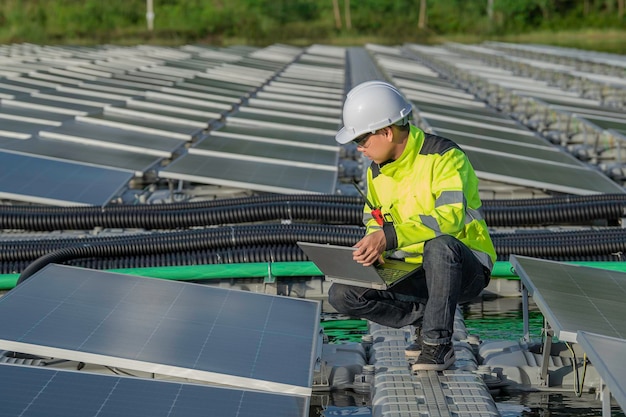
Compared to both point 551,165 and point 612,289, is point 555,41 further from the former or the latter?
point 612,289

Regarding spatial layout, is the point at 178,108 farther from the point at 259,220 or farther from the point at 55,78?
the point at 259,220

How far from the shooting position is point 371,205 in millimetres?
5648

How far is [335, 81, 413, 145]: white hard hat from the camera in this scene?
17.7 feet

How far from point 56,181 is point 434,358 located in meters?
6.29

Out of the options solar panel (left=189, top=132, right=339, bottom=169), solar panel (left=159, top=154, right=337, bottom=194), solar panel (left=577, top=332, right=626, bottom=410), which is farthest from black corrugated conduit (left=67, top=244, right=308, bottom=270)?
solar panel (left=577, top=332, right=626, bottom=410)

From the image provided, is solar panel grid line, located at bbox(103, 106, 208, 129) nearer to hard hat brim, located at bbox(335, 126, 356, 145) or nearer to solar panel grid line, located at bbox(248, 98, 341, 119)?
solar panel grid line, located at bbox(248, 98, 341, 119)

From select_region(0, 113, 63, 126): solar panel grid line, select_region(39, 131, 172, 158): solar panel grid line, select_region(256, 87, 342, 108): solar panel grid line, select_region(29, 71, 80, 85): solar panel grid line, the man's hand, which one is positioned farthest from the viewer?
select_region(29, 71, 80, 85): solar panel grid line

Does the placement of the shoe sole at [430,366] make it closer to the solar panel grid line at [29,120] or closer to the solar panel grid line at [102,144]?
the solar panel grid line at [102,144]

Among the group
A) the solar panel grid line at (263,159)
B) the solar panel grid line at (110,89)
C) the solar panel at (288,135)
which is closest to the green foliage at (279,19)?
the solar panel grid line at (110,89)

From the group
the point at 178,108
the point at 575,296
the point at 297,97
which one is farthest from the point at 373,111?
the point at 297,97

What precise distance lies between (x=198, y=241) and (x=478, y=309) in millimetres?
2384

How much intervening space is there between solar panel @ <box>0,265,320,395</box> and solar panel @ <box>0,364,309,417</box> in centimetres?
17

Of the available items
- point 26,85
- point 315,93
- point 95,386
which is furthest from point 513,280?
point 26,85

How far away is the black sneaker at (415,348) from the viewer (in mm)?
5730
